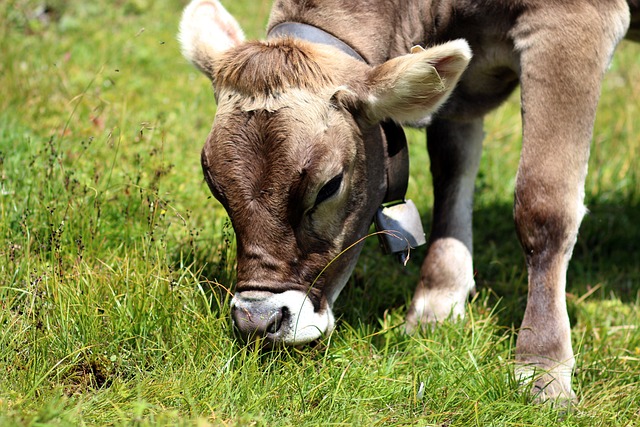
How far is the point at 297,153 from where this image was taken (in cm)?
340

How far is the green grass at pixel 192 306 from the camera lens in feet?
10.7

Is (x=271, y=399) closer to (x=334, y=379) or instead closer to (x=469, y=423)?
(x=334, y=379)

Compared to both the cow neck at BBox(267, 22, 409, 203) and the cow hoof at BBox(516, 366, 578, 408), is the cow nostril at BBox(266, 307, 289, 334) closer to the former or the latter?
the cow neck at BBox(267, 22, 409, 203)

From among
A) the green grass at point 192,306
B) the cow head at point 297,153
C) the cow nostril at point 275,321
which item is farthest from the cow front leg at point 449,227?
the cow nostril at point 275,321

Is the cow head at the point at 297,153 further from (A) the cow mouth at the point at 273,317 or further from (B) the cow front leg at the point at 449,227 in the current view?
(B) the cow front leg at the point at 449,227

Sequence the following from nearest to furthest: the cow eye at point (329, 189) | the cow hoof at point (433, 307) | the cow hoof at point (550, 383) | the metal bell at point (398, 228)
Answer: the cow eye at point (329, 189)
the cow hoof at point (550, 383)
the metal bell at point (398, 228)
the cow hoof at point (433, 307)

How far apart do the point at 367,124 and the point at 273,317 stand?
3.13 ft

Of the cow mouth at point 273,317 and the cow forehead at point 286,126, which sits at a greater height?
the cow forehead at point 286,126

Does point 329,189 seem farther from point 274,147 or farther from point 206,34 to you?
point 206,34

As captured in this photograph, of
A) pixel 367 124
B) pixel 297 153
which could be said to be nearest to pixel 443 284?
pixel 367 124

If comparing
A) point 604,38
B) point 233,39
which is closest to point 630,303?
point 604,38

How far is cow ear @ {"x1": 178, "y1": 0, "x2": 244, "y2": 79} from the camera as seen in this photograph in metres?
3.99

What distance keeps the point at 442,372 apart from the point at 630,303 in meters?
1.83

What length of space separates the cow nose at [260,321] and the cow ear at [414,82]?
963 millimetres
